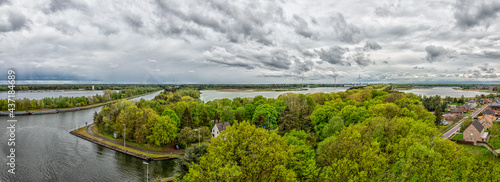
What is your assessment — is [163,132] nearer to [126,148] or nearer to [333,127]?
[126,148]

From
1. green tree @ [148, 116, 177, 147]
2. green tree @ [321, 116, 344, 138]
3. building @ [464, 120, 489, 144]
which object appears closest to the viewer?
green tree @ [321, 116, 344, 138]

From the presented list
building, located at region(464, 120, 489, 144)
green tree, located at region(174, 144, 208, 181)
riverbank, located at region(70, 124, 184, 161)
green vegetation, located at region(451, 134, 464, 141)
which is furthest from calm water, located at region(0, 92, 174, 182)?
green vegetation, located at region(451, 134, 464, 141)

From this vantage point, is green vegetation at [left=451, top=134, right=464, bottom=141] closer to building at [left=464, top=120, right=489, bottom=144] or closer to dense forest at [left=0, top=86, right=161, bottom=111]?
building at [left=464, top=120, right=489, bottom=144]

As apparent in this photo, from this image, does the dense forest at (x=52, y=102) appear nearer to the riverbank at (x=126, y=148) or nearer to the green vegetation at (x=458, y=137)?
the riverbank at (x=126, y=148)

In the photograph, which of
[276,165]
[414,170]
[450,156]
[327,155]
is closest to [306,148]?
[327,155]

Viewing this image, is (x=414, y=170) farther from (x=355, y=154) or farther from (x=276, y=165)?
(x=276, y=165)

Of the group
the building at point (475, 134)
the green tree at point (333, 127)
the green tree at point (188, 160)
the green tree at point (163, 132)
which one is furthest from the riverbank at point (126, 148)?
the building at point (475, 134)
